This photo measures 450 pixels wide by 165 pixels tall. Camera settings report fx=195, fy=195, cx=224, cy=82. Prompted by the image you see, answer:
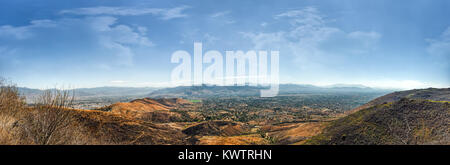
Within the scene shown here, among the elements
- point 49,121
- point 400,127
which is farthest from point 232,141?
point 49,121

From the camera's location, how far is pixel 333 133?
3653cm

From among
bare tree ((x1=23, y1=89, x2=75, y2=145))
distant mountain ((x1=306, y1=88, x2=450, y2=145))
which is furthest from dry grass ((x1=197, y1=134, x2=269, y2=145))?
bare tree ((x1=23, y1=89, x2=75, y2=145))

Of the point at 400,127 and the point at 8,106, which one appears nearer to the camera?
the point at 8,106

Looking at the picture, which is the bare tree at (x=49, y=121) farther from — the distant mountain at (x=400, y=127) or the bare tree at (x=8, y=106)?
the distant mountain at (x=400, y=127)

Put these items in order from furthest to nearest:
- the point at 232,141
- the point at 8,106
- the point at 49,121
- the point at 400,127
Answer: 1. the point at 232,141
2. the point at 400,127
3. the point at 8,106
4. the point at 49,121

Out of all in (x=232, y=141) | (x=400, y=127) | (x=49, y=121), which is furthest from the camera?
(x=232, y=141)

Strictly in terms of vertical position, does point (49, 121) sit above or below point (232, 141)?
above

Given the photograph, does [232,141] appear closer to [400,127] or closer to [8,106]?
[400,127]

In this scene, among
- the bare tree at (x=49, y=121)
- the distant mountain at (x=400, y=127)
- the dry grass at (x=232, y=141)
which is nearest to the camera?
the bare tree at (x=49, y=121)

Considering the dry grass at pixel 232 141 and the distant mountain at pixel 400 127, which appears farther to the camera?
the dry grass at pixel 232 141

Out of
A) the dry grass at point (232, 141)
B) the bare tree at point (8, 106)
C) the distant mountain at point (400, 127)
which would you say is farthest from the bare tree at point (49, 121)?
the distant mountain at point (400, 127)

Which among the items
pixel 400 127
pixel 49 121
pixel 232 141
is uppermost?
pixel 49 121

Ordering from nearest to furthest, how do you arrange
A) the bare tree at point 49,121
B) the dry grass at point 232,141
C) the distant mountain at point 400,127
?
the bare tree at point 49,121 → the distant mountain at point 400,127 → the dry grass at point 232,141
